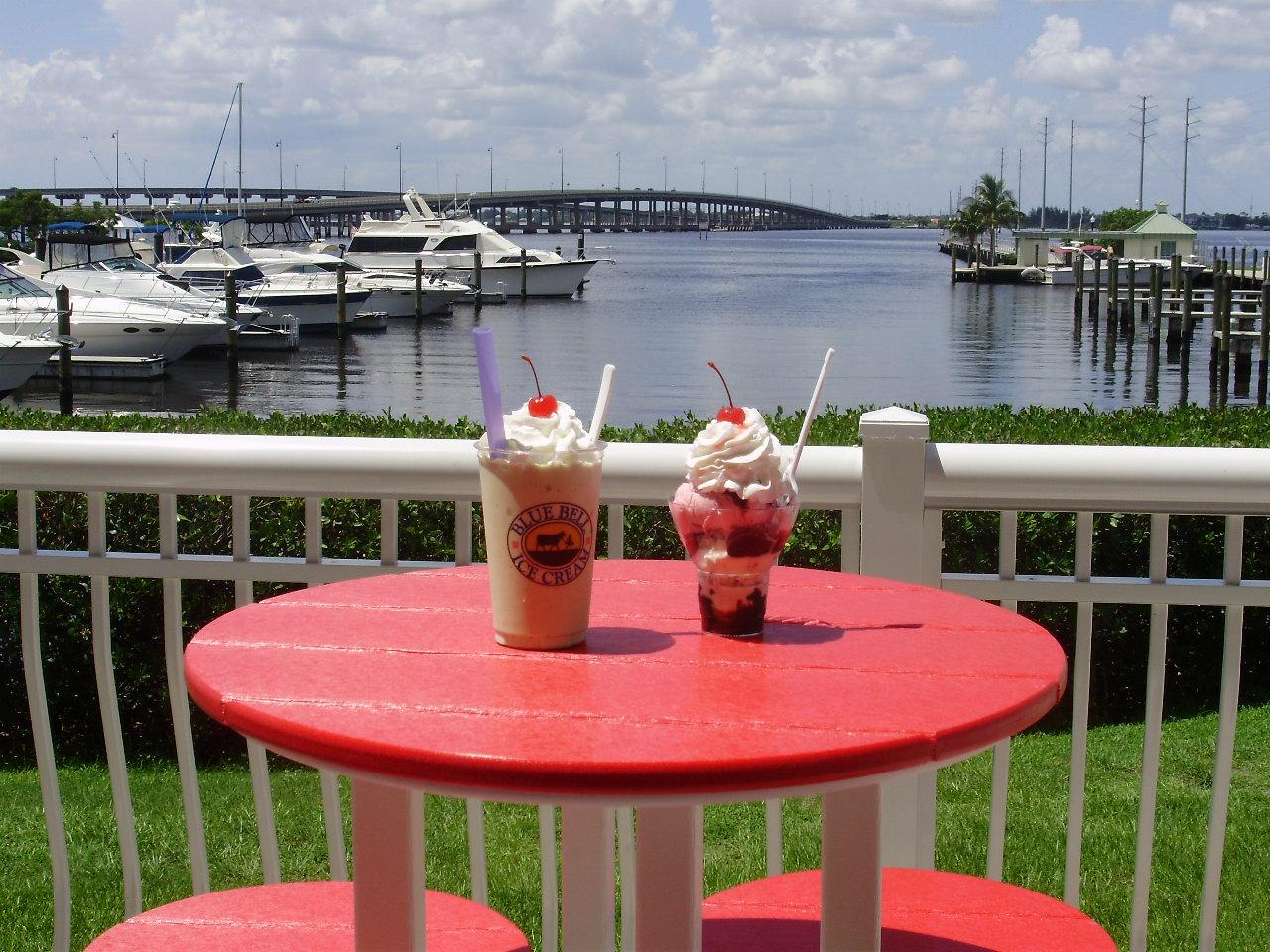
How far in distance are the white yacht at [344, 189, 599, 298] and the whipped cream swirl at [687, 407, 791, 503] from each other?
176 ft

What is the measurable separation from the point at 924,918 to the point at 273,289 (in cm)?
4144

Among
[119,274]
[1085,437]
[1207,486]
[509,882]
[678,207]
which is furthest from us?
[678,207]

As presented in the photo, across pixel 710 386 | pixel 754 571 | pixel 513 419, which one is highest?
pixel 513 419

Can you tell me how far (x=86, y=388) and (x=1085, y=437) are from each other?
2897 centimetres

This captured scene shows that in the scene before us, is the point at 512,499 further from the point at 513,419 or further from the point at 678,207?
the point at 678,207

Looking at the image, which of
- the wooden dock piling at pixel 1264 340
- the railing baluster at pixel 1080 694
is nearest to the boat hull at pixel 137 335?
the wooden dock piling at pixel 1264 340

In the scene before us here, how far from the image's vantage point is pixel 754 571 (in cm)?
181

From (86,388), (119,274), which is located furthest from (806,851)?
(119,274)

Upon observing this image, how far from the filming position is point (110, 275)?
3566 centimetres

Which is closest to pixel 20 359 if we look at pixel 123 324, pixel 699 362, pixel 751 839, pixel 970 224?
pixel 123 324

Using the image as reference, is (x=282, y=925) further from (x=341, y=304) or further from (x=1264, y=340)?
(x=341, y=304)

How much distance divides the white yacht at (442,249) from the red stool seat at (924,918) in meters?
53.4

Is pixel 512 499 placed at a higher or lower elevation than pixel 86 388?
higher

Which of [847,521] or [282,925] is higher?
[847,521]
